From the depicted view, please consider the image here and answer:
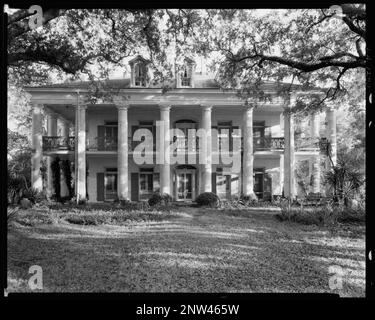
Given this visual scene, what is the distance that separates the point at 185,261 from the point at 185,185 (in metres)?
9.63

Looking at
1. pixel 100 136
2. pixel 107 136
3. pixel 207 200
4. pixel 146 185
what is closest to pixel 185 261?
pixel 207 200

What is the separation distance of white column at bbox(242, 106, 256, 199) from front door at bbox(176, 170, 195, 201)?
247 cm

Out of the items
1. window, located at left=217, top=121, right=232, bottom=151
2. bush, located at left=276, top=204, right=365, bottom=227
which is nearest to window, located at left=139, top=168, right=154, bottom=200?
window, located at left=217, top=121, right=232, bottom=151

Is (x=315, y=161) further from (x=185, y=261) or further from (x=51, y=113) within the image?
(x=51, y=113)

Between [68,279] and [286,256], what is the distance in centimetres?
222

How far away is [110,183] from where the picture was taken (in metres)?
10.2

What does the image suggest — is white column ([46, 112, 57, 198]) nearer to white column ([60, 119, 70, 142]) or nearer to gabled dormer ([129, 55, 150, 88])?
white column ([60, 119, 70, 142])

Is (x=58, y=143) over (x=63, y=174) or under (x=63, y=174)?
over

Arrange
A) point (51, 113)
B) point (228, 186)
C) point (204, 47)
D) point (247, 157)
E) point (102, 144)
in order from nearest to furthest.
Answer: point (204, 47), point (51, 113), point (102, 144), point (247, 157), point (228, 186)

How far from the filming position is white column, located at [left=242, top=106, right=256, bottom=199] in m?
11.4
